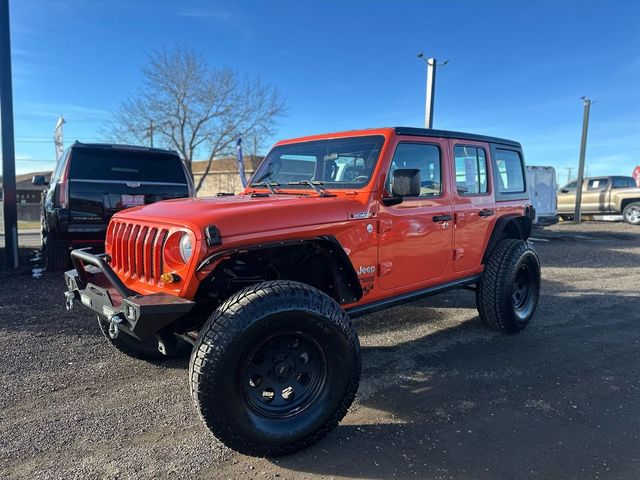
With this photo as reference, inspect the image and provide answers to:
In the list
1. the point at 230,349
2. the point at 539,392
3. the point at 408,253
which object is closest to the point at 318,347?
the point at 230,349

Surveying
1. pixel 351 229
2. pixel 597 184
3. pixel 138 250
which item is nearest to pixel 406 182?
pixel 351 229

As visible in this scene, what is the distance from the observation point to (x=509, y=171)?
210 inches

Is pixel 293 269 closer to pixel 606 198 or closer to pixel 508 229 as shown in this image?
pixel 508 229

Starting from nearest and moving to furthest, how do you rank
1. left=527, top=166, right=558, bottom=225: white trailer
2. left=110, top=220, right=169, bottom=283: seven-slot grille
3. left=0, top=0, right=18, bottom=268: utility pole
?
left=110, top=220, right=169, bottom=283: seven-slot grille, left=0, top=0, right=18, bottom=268: utility pole, left=527, top=166, right=558, bottom=225: white trailer

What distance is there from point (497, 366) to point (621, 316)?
2786 millimetres

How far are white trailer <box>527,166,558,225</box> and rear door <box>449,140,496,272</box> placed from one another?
1225 cm

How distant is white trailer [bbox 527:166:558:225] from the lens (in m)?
15.9

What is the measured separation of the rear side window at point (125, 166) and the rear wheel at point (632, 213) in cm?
1877

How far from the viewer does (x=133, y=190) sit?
6.38m

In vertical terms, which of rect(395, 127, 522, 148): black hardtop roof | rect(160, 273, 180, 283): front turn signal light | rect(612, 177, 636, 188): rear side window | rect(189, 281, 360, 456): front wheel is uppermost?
rect(612, 177, 636, 188): rear side window

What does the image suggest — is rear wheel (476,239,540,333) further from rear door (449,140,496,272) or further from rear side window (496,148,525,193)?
rear side window (496,148,525,193)

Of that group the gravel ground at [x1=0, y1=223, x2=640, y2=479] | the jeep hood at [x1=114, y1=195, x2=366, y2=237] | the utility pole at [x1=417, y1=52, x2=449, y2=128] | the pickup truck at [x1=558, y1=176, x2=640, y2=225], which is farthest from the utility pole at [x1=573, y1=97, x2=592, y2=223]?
the jeep hood at [x1=114, y1=195, x2=366, y2=237]

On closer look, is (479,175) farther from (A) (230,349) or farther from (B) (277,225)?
(A) (230,349)

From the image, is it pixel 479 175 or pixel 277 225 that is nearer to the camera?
pixel 277 225
